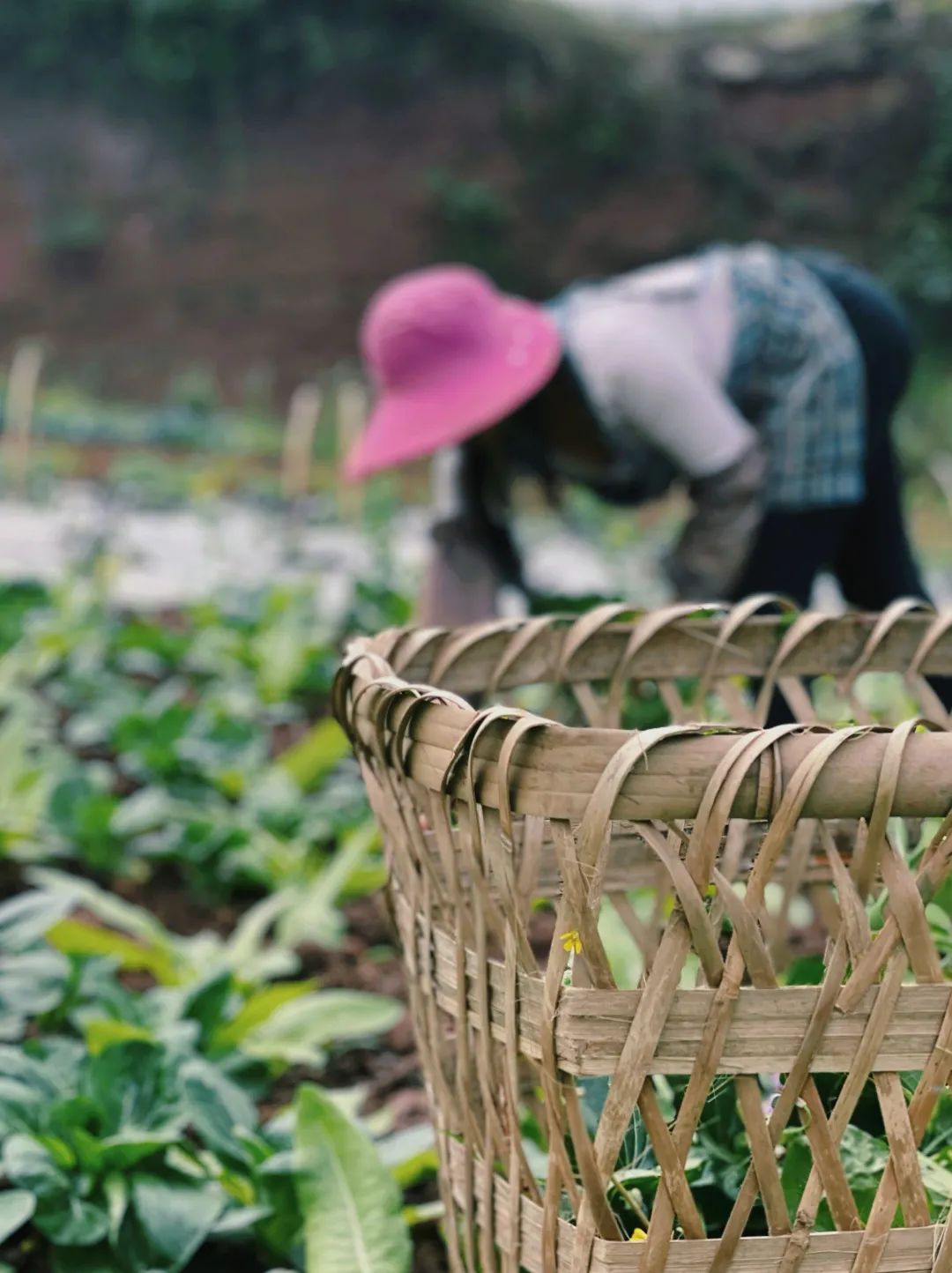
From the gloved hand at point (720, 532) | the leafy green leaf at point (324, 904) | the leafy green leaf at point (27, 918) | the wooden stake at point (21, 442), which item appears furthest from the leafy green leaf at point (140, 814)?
the wooden stake at point (21, 442)

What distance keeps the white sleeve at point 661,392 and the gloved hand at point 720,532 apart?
0.04m

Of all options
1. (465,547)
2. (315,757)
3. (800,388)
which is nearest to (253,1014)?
(315,757)

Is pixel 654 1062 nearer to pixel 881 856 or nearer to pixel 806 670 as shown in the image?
pixel 881 856

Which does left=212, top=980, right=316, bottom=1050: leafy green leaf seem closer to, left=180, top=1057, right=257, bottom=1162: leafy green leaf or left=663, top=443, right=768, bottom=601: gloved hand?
left=180, top=1057, right=257, bottom=1162: leafy green leaf

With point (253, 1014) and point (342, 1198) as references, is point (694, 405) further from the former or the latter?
point (342, 1198)

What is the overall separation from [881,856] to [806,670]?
0.54 metres

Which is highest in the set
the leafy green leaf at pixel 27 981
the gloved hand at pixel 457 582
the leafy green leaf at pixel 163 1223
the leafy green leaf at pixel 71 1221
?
the gloved hand at pixel 457 582

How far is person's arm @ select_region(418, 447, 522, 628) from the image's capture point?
2531mm

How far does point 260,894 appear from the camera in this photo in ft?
7.50

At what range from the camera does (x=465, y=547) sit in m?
2.57

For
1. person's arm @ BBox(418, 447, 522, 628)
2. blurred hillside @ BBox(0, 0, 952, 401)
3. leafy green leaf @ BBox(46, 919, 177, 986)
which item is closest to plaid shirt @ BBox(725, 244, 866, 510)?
person's arm @ BBox(418, 447, 522, 628)

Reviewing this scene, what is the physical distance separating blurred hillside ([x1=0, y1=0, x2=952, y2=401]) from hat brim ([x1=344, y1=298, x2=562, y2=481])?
16.9 m

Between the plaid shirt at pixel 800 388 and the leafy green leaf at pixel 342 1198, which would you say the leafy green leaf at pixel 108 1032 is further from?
the plaid shirt at pixel 800 388

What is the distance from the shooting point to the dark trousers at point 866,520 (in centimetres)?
231
